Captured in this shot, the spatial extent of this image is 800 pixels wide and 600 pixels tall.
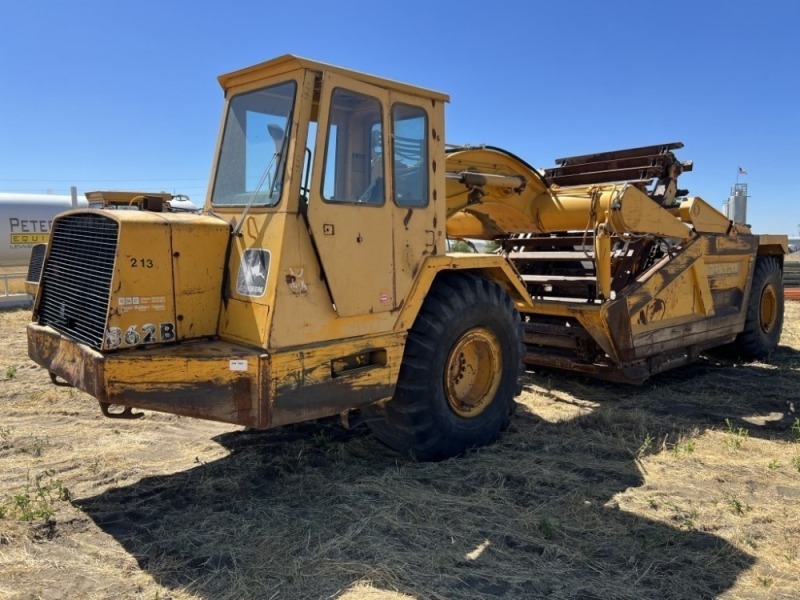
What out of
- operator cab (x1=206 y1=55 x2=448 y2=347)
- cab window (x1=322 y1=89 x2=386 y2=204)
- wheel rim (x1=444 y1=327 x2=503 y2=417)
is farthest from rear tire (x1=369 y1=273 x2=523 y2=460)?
cab window (x1=322 y1=89 x2=386 y2=204)

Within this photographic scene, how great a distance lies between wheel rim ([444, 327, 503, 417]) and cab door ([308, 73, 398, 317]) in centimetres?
89

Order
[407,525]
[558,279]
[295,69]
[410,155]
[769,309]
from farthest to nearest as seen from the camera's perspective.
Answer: [769,309], [558,279], [410,155], [295,69], [407,525]

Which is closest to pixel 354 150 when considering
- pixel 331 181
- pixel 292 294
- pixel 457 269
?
pixel 331 181

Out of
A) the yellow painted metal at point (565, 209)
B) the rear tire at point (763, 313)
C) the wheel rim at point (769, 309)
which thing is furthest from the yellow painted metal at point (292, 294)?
the wheel rim at point (769, 309)

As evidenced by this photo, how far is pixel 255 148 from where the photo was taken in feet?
14.2

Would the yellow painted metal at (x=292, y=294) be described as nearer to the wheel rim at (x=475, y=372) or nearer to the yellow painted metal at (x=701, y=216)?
the wheel rim at (x=475, y=372)

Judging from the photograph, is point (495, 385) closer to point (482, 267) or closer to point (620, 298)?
point (482, 267)

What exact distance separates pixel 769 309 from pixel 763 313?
160 millimetres

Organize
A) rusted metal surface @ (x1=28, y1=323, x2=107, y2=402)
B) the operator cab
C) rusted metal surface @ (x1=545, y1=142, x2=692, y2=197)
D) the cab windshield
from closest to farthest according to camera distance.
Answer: rusted metal surface @ (x1=28, y1=323, x2=107, y2=402) < the operator cab < the cab windshield < rusted metal surface @ (x1=545, y1=142, x2=692, y2=197)

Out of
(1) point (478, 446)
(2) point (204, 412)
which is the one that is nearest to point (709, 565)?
(1) point (478, 446)

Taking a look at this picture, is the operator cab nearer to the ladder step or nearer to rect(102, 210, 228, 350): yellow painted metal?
rect(102, 210, 228, 350): yellow painted metal

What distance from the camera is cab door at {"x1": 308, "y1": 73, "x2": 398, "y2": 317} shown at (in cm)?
395

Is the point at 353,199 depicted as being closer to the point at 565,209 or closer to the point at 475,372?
the point at 475,372

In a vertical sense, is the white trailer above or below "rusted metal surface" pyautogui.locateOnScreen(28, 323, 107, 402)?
above
